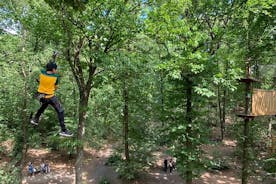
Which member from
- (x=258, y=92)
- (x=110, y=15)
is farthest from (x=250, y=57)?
(x=110, y=15)

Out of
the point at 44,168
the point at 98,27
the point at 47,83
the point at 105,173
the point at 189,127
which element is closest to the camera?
the point at 47,83

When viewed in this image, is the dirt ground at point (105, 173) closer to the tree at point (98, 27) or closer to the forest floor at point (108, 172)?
the forest floor at point (108, 172)

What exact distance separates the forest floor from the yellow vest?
476 inches

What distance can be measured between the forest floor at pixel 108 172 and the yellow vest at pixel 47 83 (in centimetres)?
1209

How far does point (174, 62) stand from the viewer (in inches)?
400

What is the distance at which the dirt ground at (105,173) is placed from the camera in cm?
1639

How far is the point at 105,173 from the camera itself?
59.5 ft

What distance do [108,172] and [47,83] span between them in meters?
14.2

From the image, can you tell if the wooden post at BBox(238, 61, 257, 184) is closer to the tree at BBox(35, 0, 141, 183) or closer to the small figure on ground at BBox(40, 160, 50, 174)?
the tree at BBox(35, 0, 141, 183)

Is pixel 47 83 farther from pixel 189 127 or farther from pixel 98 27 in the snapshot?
pixel 189 127

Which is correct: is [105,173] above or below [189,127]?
below

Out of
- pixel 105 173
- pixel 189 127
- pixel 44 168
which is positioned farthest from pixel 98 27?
pixel 44 168

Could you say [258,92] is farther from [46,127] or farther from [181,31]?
[46,127]

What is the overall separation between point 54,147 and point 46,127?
2781 mm
